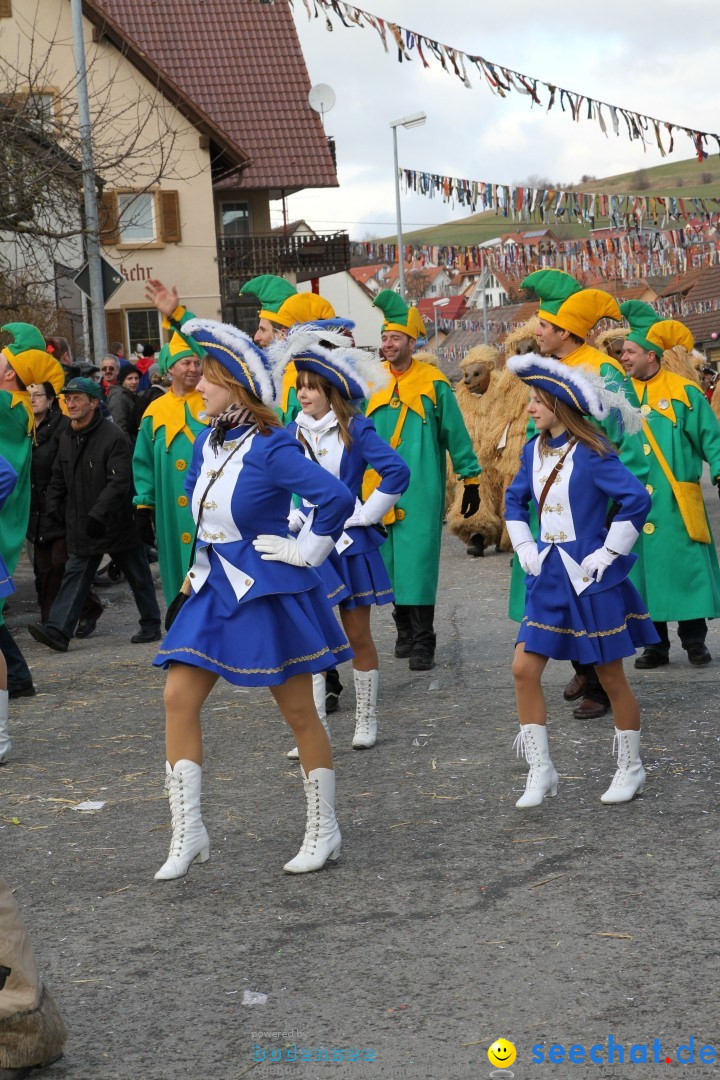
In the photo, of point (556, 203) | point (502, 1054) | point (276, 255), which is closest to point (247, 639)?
point (502, 1054)

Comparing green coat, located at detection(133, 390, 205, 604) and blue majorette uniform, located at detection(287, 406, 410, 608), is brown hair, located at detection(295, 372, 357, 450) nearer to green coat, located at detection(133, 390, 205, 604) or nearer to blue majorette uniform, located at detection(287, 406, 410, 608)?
blue majorette uniform, located at detection(287, 406, 410, 608)

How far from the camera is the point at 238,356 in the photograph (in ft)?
16.9

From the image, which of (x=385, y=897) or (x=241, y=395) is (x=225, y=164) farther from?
(x=385, y=897)

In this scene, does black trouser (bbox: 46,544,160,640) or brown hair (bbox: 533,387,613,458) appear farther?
black trouser (bbox: 46,544,160,640)

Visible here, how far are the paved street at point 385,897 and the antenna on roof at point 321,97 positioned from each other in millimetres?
30239

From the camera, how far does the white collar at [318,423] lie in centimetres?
702

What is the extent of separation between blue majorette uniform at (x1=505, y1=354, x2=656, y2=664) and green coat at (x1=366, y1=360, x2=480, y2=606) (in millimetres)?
2921

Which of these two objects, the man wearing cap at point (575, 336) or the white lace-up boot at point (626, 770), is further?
the man wearing cap at point (575, 336)

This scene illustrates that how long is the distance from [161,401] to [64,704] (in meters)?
2.23

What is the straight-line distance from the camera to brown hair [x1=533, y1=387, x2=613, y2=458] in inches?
232

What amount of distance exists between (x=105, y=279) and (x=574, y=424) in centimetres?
1246

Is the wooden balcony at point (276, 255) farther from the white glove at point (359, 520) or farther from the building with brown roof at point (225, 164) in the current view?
the white glove at point (359, 520)

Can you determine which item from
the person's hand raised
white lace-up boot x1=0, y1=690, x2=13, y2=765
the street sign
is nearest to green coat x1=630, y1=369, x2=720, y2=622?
the person's hand raised

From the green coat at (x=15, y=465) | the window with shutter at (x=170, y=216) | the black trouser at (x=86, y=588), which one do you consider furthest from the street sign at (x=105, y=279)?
the window with shutter at (x=170, y=216)
